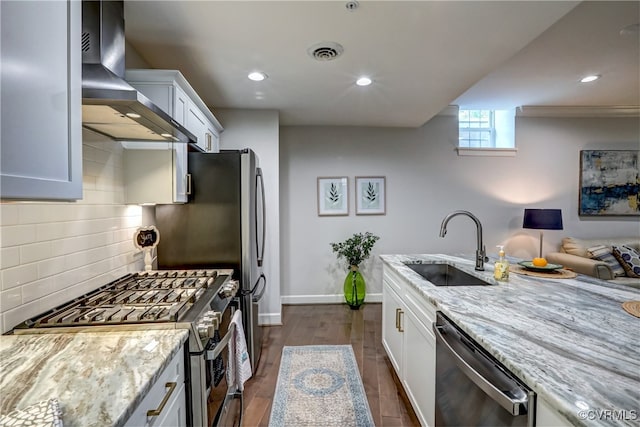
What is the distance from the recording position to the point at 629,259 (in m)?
3.48

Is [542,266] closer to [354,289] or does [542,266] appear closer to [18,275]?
[354,289]

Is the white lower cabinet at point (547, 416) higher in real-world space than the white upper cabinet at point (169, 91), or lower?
lower

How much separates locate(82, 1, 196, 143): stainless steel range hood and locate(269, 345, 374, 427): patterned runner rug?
A: 6.10 feet

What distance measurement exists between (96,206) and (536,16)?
2694 millimetres

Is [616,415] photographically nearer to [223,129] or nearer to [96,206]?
[96,206]

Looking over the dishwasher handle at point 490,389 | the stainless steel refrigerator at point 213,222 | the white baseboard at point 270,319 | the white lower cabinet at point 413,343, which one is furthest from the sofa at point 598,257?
the stainless steel refrigerator at point 213,222

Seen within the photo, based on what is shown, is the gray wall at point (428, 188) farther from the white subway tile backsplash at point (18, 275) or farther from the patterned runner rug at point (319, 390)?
the white subway tile backsplash at point (18, 275)

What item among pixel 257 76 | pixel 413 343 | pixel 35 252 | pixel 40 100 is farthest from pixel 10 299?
pixel 257 76

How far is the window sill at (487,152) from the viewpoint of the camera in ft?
13.4

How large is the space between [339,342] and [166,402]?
2124 millimetres

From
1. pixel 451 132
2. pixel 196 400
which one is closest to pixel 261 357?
pixel 196 400

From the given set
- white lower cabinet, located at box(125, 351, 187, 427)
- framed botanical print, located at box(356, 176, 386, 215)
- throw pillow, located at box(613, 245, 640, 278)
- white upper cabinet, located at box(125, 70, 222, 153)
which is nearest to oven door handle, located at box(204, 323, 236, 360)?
white lower cabinet, located at box(125, 351, 187, 427)

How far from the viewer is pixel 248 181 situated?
214 cm

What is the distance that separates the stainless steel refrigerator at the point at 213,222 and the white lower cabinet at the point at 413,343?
1119 millimetres
